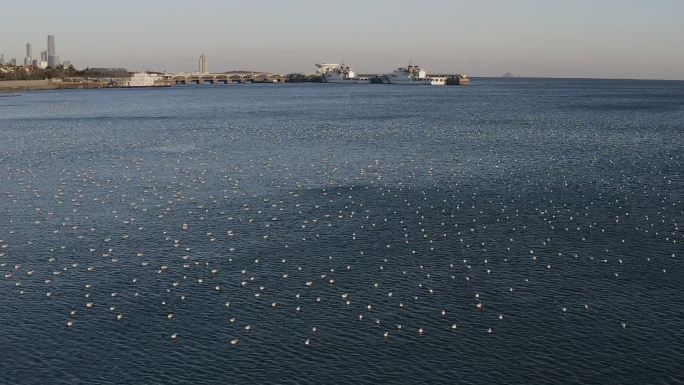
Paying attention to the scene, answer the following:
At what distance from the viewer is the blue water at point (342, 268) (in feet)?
128

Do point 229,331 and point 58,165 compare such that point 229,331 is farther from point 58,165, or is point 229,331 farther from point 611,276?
point 58,165

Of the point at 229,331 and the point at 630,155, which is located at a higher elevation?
the point at 630,155

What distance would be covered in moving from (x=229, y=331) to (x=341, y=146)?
3105 inches

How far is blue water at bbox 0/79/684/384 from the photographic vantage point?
128ft

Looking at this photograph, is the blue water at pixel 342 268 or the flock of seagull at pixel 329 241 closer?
the blue water at pixel 342 268

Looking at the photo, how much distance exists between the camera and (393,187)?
270 ft

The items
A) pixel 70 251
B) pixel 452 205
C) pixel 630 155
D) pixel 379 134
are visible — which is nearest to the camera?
pixel 70 251

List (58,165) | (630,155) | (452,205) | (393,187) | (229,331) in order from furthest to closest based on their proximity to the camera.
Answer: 1. (630,155)
2. (58,165)
3. (393,187)
4. (452,205)
5. (229,331)

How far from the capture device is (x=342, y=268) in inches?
2096

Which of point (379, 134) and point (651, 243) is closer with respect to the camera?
point (651, 243)

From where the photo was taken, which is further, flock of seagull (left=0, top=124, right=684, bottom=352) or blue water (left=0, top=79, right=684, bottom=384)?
flock of seagull (left=0, top=124, right=684, bottom=352)

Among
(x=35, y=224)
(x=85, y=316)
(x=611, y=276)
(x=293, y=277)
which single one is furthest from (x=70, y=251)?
(x=611, y=276)

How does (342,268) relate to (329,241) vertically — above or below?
below

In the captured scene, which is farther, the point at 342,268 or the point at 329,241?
the point at 329,241
